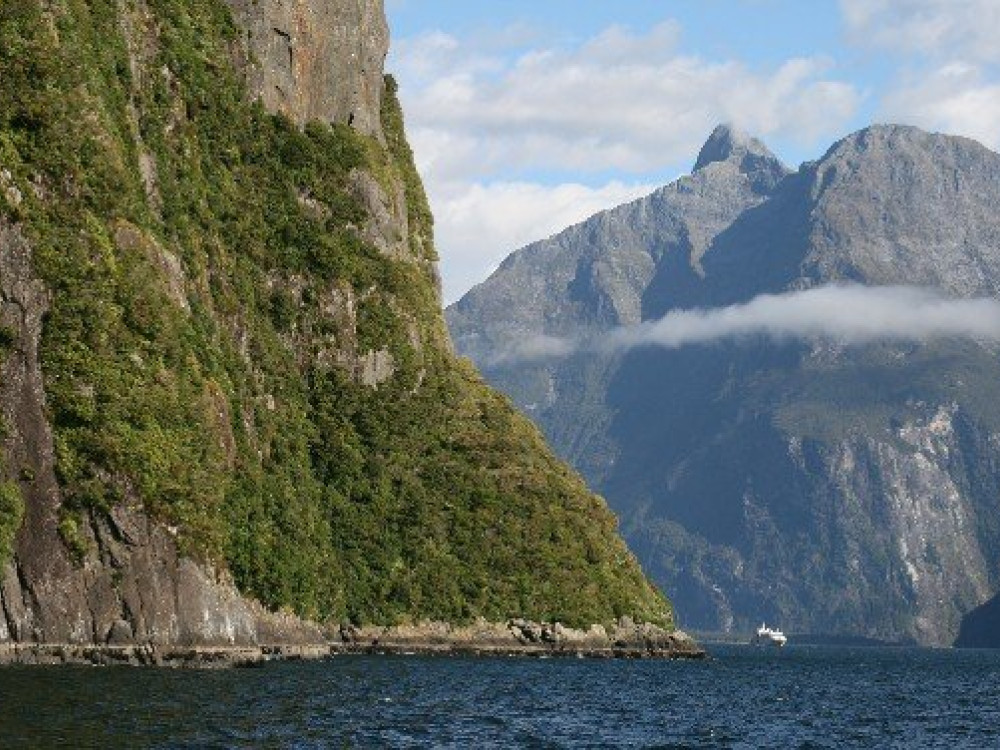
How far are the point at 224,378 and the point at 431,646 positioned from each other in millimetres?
40795

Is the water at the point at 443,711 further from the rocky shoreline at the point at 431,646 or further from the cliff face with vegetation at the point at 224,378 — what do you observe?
the cliff face with vegetation at the point at 224,378

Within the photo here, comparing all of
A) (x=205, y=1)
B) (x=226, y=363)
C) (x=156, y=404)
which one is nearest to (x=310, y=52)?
(x=205, y=1)

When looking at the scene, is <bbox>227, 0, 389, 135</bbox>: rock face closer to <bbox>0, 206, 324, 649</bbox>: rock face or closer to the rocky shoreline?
the rocky shoreline

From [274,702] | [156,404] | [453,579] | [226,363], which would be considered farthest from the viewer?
[453,579]

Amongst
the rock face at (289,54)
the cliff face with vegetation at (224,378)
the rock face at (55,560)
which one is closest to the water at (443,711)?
the rock face at (55,560)

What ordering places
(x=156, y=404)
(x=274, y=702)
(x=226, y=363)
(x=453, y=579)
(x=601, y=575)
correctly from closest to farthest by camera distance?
1. (x=274, y=702)
2. (x=156, y=404)
3. (x=226, y=363)
4. (x=453, y=579)
5. (x=601, y=575)

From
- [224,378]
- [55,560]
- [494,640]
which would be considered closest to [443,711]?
[55,560]

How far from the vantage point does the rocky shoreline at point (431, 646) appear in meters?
116

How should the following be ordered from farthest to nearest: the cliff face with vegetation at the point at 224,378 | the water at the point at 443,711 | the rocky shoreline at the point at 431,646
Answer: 1. the rocky shoreline at the point at 431,646
2. the cliff face with vegetation at the point at 224,378
3. the water at the point at 443,711

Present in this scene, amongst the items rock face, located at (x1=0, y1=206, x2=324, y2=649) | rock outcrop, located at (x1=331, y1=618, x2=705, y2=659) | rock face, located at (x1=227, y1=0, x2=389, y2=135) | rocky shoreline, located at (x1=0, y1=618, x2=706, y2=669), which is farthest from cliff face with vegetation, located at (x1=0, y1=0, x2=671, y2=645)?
rock outcrop, located at (x1=331, y1=618, x2=705, y2=659)

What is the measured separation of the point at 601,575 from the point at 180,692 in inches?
4103

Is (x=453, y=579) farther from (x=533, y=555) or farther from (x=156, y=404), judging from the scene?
(x=156, y=404)

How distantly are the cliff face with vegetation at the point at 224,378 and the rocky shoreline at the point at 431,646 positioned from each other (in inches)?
53.5

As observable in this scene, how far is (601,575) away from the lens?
19475 centimetres
